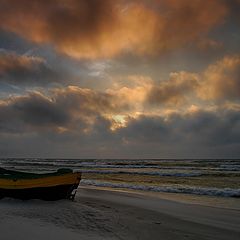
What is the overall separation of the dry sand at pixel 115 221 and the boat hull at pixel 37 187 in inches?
14.3

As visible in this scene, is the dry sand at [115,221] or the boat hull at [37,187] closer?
the dry sand at [115,221]

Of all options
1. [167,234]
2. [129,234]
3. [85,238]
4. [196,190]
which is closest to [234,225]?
[167,234]

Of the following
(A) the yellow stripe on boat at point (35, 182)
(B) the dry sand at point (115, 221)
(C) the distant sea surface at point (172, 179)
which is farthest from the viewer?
(C) the distant sea surface at point (172, 179)

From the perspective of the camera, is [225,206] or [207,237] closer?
[207,237]

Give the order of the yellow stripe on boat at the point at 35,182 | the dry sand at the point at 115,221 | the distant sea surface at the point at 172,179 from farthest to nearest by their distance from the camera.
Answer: the distant sea surface at the point at 172,179 < the yellow stripe on boat at the point at 35,182 < the dry sand at the point at 115,221

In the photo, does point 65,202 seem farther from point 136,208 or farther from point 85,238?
point 85,238

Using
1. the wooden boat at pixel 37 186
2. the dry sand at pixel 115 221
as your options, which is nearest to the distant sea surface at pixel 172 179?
the dry sand at pixel 115 221

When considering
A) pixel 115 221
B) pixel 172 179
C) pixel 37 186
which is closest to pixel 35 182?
pixel 37 186

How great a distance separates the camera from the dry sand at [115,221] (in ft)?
28.8

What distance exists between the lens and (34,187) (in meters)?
14.8

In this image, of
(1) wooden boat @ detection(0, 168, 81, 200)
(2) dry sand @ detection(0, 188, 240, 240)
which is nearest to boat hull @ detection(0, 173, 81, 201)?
(1) wooden boat @ detection(0, 168, 81, 200)

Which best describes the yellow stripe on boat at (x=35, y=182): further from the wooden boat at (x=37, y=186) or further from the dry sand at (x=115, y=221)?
the dry sand at (x=115, y=221)

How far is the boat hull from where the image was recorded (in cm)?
1484

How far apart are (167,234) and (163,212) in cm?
398
